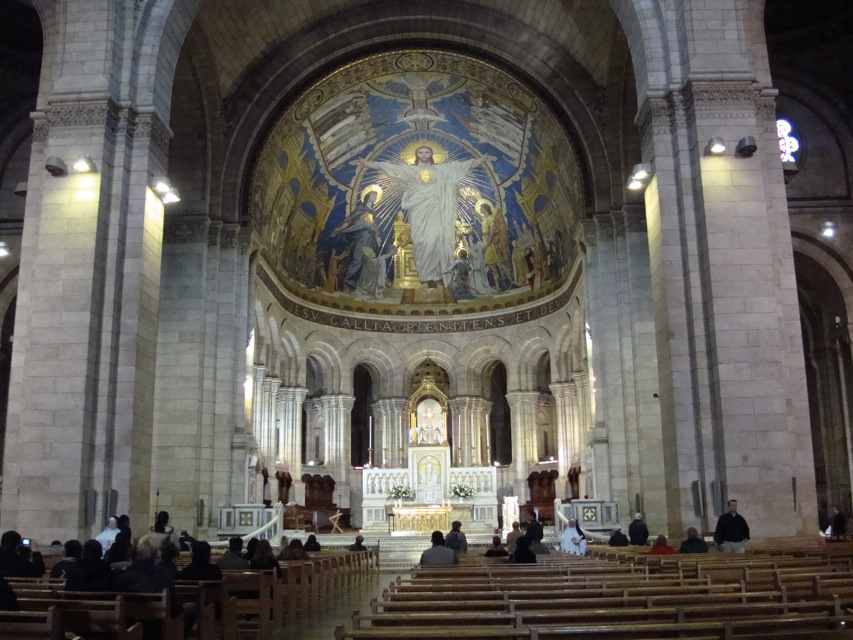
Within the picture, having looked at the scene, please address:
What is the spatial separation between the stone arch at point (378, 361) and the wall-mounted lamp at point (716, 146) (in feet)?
77.9

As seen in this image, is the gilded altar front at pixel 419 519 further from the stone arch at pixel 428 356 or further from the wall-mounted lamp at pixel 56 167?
the wall-mounted lamp at pixel 56 167

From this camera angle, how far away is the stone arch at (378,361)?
37.0 m

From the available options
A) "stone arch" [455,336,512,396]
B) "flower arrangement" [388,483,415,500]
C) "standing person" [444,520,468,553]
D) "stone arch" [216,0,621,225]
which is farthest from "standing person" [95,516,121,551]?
"stone arch" [455,336,512,396]

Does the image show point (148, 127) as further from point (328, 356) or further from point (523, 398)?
point (523, 398)

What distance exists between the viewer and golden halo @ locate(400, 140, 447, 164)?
33.3 m

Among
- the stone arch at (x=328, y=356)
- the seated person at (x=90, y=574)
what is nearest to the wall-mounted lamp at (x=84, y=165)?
the seated person at (x=90, y=574)

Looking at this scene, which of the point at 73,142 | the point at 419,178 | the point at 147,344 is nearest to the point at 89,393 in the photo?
the point at 147,344

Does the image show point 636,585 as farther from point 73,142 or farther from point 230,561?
point 73,142

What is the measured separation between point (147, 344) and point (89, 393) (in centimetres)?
148

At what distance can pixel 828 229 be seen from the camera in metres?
24.5

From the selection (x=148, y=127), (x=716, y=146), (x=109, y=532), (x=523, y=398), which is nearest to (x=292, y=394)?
(x=523, y=398)

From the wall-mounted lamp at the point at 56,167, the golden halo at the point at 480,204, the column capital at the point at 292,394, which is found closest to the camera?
the wall-mounted lamp at the point at 56,167

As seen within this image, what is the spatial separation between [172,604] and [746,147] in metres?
12.0

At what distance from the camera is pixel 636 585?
6926mm
